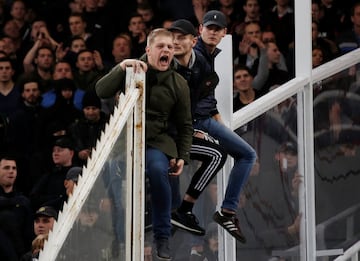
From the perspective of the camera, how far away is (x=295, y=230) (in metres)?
11.7

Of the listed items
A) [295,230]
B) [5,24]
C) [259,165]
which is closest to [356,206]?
[295,230]

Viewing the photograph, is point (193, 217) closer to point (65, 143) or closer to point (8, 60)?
point (65, 143)

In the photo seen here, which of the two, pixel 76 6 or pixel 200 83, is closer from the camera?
pixel 200 83

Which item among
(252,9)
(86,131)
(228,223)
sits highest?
(252,9)

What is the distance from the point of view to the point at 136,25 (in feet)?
54.3

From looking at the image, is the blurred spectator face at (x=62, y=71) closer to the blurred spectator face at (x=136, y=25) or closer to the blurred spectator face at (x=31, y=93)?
the blurred spectator face at (x=31, y=93)

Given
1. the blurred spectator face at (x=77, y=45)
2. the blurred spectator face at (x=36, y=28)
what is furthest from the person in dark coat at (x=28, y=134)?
the blurred spectator face at (x=36, y=28)

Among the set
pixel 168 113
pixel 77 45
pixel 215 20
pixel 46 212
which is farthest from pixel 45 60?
pixel 168 113

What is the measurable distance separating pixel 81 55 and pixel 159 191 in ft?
22.5

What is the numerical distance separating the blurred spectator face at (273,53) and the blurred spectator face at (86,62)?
186 cm

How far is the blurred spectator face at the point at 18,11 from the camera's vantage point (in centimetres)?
1766

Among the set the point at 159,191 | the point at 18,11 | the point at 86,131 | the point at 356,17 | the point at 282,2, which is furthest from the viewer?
the point at 18,11

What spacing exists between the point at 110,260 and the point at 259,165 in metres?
2.61

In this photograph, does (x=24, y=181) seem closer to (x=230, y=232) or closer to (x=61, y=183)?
(x=61, y=183)
